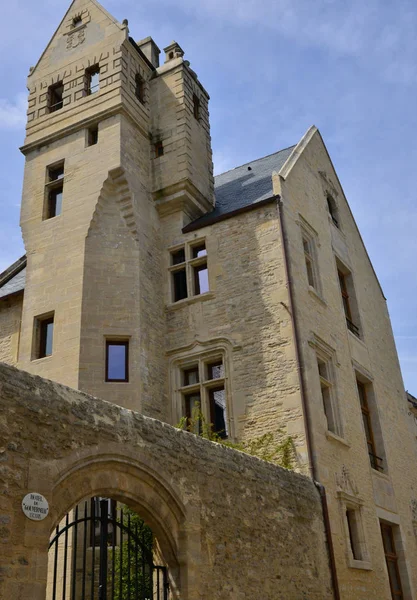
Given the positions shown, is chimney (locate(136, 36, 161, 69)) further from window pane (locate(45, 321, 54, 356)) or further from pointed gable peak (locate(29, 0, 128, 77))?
window pane (locate(45, 321, 54, 356))

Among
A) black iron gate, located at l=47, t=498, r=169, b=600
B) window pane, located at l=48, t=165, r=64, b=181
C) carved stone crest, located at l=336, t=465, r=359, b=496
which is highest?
window pane, located at l=48, t=165, r=64, b=181

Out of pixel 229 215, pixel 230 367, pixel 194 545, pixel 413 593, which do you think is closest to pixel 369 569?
pixel 413 593

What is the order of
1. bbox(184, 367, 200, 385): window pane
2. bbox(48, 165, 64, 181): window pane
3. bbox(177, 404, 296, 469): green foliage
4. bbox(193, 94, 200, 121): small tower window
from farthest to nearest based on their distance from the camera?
bbox(193, 94, 200, 121): small tower window
bbox(48, 165, 64, 181): window pane
bbox(184, 367, 200, 385): window pane
bbox(177, 404, 296, 469): green foliage

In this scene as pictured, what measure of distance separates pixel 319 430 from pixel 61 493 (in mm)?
6906

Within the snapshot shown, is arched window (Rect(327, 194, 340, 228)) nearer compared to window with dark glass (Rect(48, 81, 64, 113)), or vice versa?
window with dark glass (Rect(48, 81, 64, 113))

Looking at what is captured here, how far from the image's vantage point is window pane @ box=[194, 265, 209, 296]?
1471 centimetres

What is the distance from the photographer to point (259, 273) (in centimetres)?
1391

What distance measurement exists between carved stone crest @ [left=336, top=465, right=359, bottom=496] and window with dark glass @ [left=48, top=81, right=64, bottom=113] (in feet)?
34.7

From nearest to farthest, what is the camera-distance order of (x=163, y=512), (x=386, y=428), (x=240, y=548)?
(x=163, y=512) < (x=240, y=548) < (x=386, y=428)

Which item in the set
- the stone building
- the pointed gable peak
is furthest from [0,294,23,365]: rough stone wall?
the pointed gable peak

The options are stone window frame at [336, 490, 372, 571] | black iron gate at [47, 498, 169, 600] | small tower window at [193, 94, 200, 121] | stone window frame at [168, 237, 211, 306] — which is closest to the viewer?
black iron gate at [47, 498, 169, 600]

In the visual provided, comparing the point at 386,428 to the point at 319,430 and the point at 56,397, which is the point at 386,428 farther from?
the point at 56,397

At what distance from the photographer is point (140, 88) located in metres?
A: 16.9

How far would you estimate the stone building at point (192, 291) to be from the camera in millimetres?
12812
